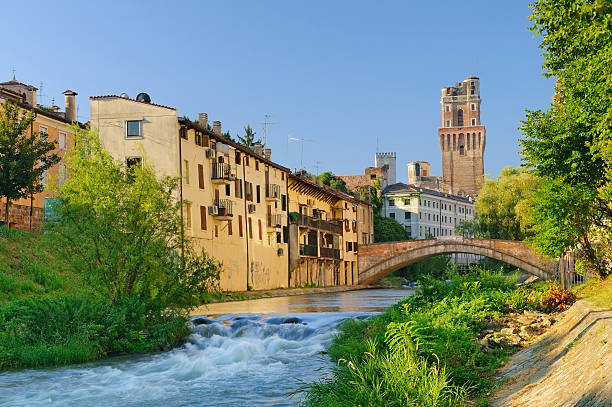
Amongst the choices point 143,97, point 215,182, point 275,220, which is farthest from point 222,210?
point 275,220

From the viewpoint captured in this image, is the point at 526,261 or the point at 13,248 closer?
the point at 13,248

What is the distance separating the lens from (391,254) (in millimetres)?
66250

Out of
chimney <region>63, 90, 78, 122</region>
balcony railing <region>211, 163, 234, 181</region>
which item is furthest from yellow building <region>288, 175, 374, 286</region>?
chimney <region>63, 90, 78, 122</region>

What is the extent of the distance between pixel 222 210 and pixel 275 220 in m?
9.76

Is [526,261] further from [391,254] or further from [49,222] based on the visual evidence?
[49,222]

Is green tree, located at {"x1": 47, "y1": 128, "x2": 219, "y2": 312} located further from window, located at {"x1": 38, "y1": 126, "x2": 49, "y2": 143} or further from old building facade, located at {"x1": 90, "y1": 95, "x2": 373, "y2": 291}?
window, located at {"x1": 38, "y1": 126, "x2": 49, "y2": 143}

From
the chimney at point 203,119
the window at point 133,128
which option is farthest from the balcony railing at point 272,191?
the window at point 133,128

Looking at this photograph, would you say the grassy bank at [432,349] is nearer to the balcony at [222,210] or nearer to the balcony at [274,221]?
the balcony at [222,210]

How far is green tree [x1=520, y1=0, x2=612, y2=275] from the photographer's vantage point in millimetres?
17125

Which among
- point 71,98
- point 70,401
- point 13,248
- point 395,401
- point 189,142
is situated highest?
point 71,98

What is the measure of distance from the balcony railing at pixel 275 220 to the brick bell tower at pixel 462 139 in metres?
107

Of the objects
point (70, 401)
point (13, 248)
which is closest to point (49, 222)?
point (70, 401)

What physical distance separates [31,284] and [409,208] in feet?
291

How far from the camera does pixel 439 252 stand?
211 feet
